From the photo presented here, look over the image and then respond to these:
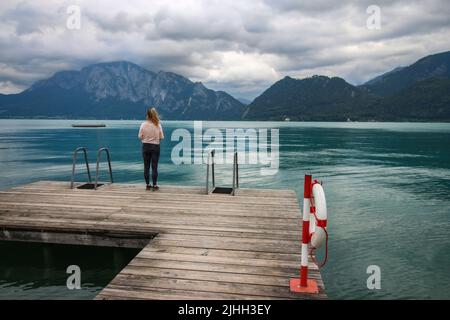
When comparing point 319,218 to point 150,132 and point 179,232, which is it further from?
point 150,132

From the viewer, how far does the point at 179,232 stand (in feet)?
23.8

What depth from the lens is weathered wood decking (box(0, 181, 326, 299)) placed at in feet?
16.3

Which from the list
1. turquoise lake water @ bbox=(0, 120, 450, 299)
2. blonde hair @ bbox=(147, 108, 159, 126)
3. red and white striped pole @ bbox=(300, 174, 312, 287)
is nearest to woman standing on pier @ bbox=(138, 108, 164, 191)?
blonde hair @ bbox=(147, 108, 159, 126)

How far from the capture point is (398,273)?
914 cm

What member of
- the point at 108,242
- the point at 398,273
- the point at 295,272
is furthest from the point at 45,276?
the point at 398,273

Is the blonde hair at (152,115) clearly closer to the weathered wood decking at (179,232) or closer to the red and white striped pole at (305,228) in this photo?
the weathered wood decking at (179,232)

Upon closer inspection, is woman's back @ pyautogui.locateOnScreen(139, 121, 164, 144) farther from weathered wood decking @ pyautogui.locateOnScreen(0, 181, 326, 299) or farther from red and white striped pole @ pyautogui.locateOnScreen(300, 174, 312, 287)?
red and white striped pole @ pyautogui.locateOnScreen(300, 174, 312, 287)

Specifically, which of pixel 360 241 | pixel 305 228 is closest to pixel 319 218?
pixel 305 228

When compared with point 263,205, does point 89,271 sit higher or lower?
lower

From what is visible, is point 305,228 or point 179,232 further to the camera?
point 179,232

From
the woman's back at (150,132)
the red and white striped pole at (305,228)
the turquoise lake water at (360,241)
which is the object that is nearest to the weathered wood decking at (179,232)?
the red and white striped pole at (305,228)
